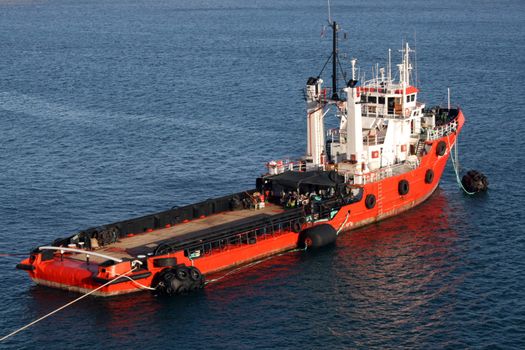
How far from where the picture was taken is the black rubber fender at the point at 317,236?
5544 centimetres

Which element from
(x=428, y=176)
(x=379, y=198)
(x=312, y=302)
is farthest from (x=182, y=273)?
(x=428, y=176)

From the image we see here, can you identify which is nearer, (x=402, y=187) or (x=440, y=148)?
(x=402, y=187)

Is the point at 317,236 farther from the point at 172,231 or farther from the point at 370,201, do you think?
the point at 172,231

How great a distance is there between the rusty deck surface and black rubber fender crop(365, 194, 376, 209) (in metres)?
5.75

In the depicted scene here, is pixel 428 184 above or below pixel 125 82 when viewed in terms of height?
below

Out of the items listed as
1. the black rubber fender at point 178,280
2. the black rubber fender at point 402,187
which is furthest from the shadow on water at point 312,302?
the black rubber fender at point 402,187

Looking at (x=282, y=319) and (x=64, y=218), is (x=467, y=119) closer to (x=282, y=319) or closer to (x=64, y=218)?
(x=64, y=218)

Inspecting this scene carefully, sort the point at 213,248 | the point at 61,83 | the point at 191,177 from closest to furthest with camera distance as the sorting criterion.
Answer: the point at 213,248 < the point at 191,177 < the point at 61,83

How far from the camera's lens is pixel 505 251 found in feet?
182

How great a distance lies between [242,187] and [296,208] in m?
13.1

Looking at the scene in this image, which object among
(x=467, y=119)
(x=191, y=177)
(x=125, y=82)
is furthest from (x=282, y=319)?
(x=125, y=82)

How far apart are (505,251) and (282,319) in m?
16.7

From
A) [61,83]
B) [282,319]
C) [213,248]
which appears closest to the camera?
[282,319]

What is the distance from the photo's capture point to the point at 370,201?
197ft
